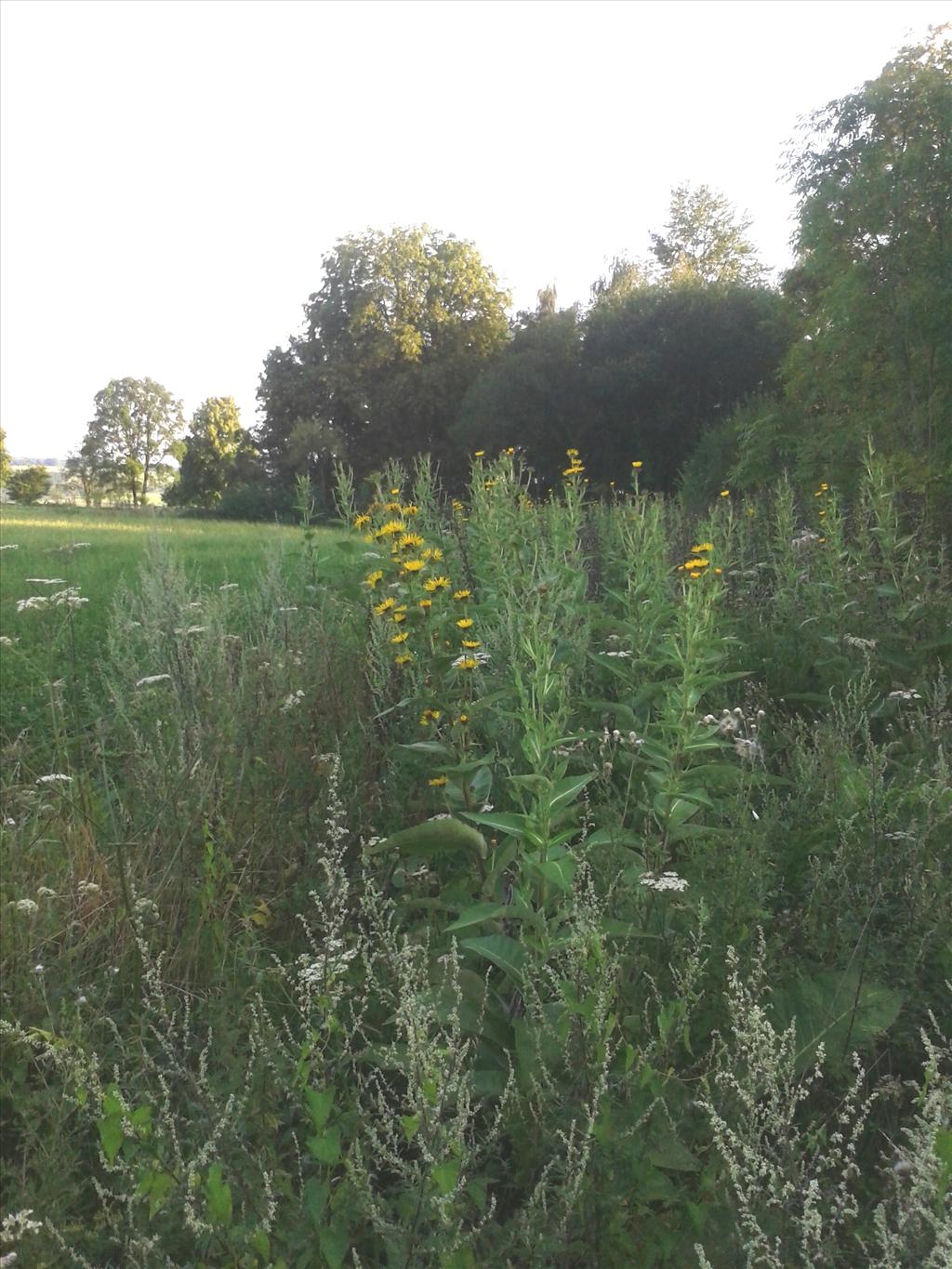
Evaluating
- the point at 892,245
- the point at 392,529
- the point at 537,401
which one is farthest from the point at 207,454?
the point at 392,529

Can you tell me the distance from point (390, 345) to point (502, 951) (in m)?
31.1

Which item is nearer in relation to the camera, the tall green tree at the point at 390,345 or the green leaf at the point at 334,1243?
the green leaf at the point at 334,1243

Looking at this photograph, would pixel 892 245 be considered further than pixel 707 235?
No

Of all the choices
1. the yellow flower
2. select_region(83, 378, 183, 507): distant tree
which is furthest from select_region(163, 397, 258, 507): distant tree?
the yellow flower

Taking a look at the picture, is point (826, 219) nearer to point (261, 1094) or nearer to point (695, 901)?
point (695, 901)

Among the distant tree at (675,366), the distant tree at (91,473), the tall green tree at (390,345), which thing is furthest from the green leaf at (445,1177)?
the distant tree at (91,473)

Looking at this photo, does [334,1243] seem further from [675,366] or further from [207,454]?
[207,454]

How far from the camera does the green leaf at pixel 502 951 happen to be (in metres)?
2.35

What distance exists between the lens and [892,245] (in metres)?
13.3

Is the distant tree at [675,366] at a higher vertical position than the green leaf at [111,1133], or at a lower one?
higher

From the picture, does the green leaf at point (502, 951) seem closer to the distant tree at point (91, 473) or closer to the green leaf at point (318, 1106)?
the green leaf at point (318, 1106)

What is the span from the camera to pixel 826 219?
13.7 metres

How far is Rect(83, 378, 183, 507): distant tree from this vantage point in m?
60.5

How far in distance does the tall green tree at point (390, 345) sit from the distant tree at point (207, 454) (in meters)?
14.2
